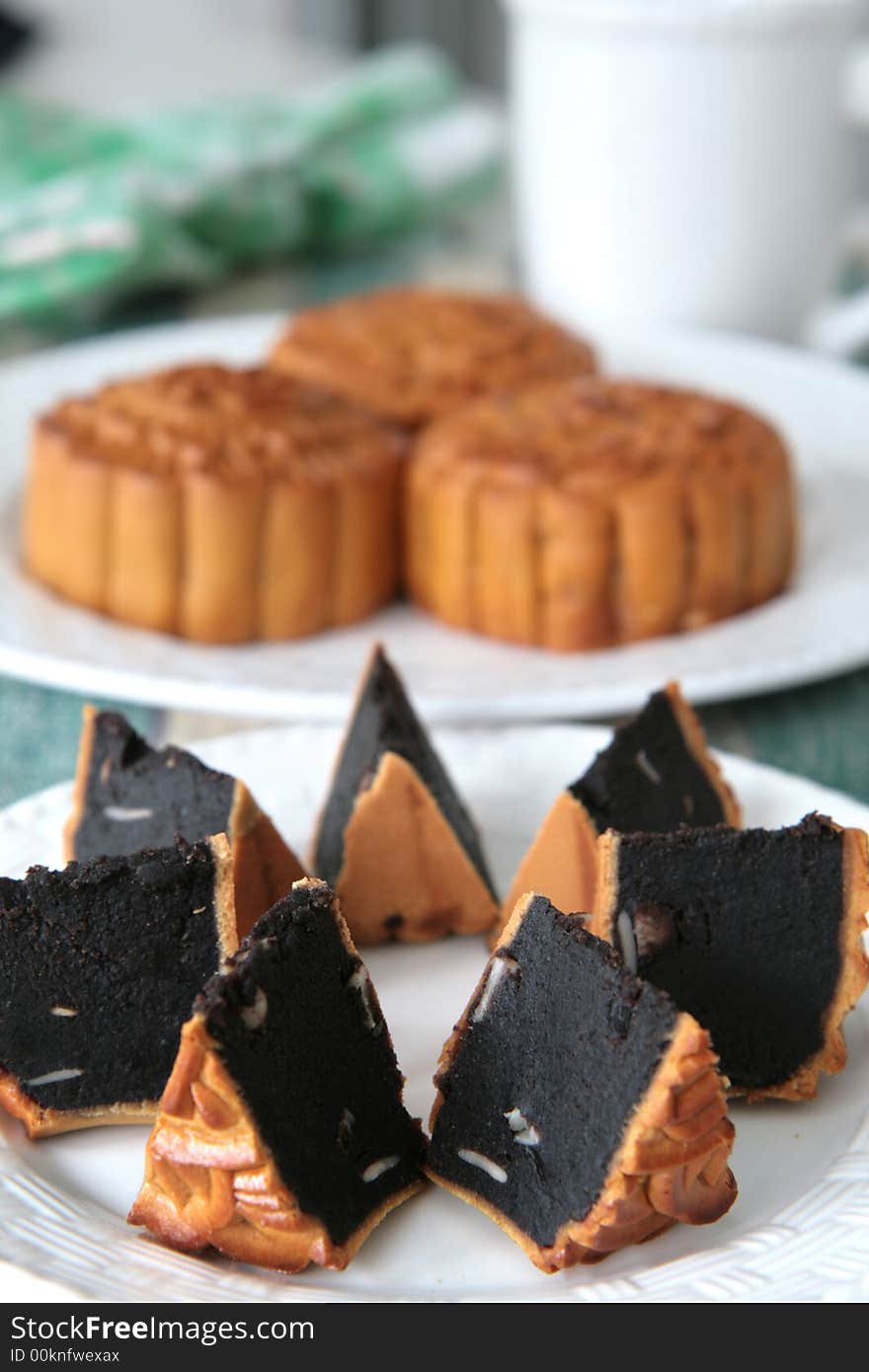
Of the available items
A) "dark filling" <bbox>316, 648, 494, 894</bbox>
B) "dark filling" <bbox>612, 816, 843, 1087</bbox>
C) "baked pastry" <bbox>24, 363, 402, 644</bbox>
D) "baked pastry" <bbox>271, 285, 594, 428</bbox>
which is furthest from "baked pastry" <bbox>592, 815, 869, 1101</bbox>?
"baked pastry" <bbox>271, 285, 594, 428</bbox>

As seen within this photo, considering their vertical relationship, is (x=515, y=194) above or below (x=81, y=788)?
above

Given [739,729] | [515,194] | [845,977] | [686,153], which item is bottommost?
[739,729]

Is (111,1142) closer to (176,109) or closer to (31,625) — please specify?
(31,625)

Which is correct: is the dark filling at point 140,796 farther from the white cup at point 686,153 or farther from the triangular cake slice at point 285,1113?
the white cup at point 686,153

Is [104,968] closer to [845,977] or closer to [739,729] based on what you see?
[845,977]

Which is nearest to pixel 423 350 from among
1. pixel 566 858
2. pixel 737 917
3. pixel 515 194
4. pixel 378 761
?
pixel 515 194

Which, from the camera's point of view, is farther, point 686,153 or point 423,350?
point 686,153

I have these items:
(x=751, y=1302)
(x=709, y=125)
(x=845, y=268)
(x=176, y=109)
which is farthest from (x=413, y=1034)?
(x=176, y=109)

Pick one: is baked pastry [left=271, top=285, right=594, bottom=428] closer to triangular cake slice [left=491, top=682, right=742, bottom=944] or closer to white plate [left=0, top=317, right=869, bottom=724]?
white plate [left=0, top=317, right=869, bottom=724]
